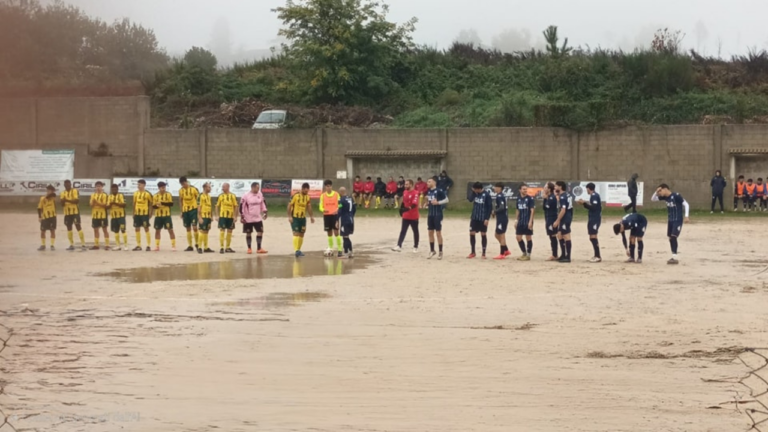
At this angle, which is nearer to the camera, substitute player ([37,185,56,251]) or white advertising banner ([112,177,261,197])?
substitute player ([37,185,56,251])

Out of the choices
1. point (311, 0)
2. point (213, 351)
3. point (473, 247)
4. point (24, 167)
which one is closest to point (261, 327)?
point (213, 351)

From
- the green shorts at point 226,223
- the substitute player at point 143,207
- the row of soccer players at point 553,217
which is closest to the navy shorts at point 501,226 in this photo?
the row of soccer players at point 553,217

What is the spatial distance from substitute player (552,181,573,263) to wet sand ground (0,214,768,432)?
0.84 meters

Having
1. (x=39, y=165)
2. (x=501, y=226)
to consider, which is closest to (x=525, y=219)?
(x=501, y=226)

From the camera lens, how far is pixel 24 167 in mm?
45969

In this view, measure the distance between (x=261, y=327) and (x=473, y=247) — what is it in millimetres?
11094

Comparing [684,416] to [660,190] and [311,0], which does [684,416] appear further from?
[311,0]

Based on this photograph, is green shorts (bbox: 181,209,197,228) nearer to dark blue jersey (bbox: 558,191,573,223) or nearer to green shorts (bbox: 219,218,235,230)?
green shorts (bbox: 219,218,235,230)

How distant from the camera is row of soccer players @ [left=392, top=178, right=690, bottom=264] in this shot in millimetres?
22250

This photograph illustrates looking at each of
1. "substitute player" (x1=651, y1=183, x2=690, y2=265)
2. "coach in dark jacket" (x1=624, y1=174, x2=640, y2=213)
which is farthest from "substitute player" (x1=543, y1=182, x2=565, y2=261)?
"substitute player" (x1=651, y1=183, x2=690, y2=265)

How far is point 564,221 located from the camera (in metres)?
22.6

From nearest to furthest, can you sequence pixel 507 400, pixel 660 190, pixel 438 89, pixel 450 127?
pixel 507 400 < pixel 660 190 < pixel 450 127 < pixel 438 89

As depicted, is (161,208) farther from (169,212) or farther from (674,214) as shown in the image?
(674,214)

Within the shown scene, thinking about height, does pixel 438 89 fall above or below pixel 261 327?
above
